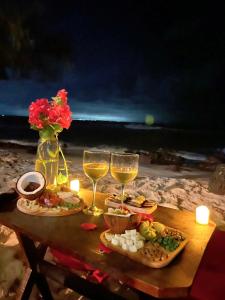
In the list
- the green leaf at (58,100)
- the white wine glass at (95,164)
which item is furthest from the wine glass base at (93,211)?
the green leaf at (58,100)

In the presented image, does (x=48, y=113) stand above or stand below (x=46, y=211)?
above

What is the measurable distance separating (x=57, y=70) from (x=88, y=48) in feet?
28.7

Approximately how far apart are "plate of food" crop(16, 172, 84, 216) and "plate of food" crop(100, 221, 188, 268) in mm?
284

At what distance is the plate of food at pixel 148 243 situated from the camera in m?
0.89

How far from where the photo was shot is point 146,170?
17.1 feet

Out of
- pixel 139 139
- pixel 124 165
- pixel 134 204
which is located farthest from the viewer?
pixel 139 139

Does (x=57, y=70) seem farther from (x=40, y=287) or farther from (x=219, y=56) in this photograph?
(x=219, y=56)

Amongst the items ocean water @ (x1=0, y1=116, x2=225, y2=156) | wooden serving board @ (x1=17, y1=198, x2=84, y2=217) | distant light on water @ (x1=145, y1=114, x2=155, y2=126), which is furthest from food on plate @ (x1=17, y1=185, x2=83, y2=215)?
distant light on water @ (x1=145, y1=114, x2=155, y2=126)

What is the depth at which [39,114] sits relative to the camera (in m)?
1.40

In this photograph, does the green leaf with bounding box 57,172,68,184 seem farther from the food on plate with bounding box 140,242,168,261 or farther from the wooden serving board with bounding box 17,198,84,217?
the food on plate with bounding box 140,242,168,261

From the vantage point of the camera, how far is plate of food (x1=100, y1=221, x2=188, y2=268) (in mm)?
891

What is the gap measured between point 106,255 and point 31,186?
1.72 ft

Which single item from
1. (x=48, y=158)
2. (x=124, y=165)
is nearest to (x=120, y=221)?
(x=124, y=165)

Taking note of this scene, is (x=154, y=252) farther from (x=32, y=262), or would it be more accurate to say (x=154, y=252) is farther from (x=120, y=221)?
(x=32, y=262)
